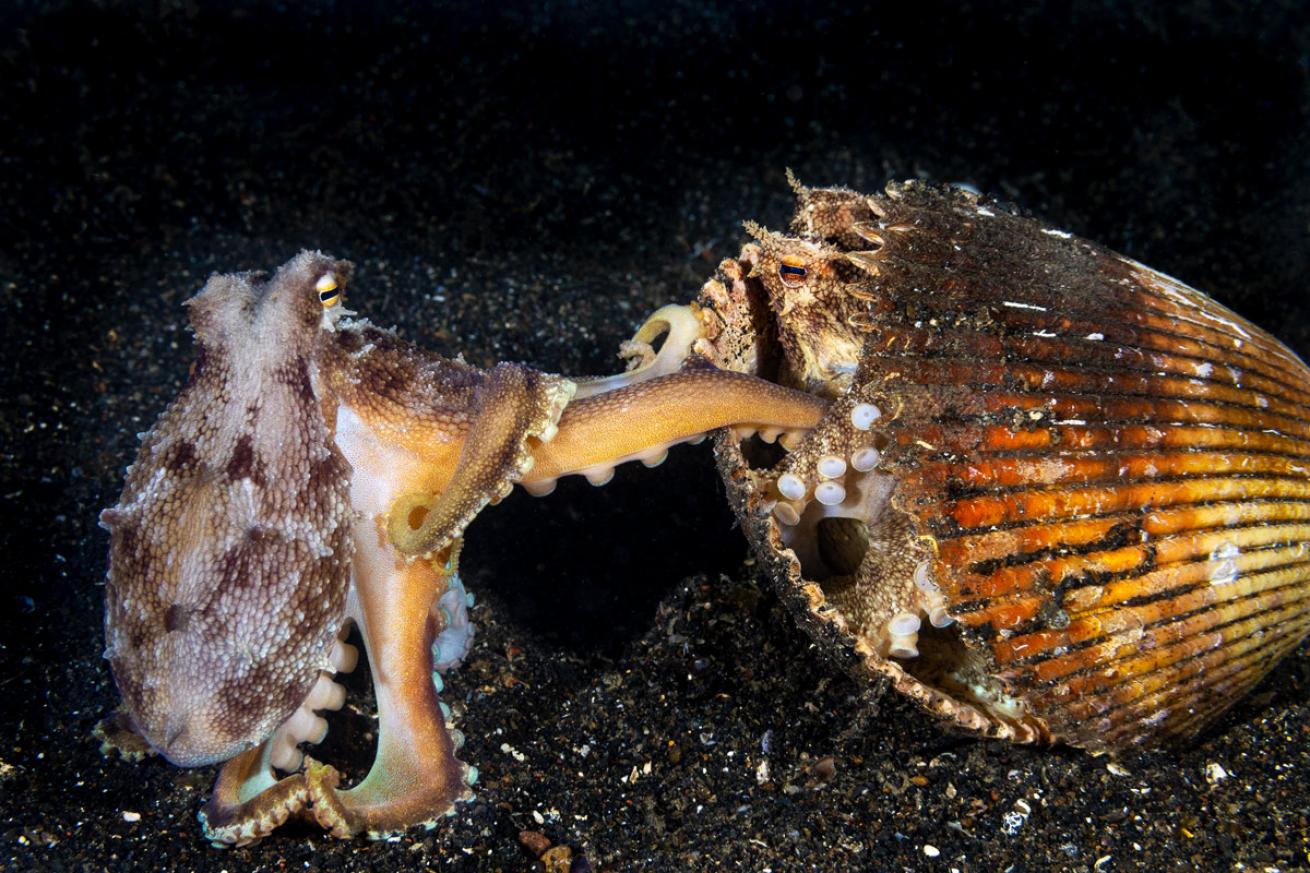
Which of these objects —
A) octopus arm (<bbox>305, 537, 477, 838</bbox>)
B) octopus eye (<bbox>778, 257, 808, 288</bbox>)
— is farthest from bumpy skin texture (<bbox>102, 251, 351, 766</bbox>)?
octopus eye (<bbox>778, 257, 808, 288</bbox>)

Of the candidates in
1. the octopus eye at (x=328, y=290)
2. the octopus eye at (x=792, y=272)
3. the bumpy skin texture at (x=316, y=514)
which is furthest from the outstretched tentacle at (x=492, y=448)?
the octopus eye at (x=792, y=272)

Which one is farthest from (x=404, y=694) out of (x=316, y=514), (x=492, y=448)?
(x=492, y=448)

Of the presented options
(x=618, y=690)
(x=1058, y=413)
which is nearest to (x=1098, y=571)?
(x=1058, y=413)

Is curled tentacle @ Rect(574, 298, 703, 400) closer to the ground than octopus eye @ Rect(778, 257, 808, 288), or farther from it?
closer to the ground

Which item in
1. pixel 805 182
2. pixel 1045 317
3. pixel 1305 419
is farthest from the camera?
pixel 805 182

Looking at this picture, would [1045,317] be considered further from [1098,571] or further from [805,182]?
[805,182]

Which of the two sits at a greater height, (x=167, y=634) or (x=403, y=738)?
(x=167, y=634)

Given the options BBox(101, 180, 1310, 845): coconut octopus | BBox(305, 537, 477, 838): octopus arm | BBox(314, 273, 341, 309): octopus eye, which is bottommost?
BBox(305, 537, 477, 838): octopus arm

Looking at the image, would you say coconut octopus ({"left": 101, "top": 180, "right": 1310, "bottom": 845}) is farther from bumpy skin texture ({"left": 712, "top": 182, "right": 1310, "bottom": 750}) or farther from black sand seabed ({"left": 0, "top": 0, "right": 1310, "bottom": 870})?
black sand seabed ({"left": 0, "top": 0, "right": 1310, "bottom": 870})
